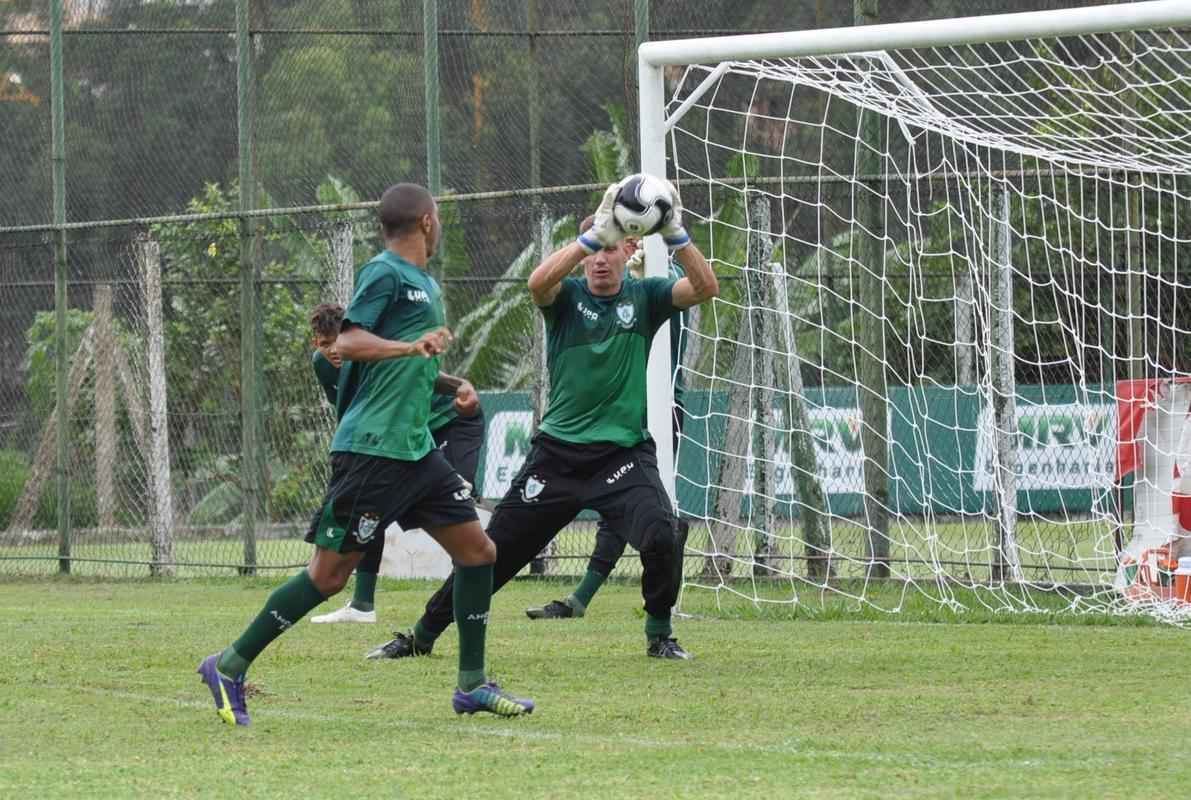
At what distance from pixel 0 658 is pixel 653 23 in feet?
28.9

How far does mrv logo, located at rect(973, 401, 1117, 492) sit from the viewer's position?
1270 centimetres

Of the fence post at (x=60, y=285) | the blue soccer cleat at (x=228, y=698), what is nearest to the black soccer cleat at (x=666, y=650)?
the blue soccer cleat at (x=228, y=698)

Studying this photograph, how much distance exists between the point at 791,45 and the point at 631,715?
185 inches

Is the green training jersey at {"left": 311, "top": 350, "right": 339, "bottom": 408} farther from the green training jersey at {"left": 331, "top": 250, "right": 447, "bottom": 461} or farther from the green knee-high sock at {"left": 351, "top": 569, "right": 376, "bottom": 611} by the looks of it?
the green training jersey at {"left": 331, "top": 250, "right": 447, "bottom": 461}

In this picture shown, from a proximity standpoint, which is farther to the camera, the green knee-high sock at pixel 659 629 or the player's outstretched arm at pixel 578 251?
the green knee-high sock at pixel 659 629

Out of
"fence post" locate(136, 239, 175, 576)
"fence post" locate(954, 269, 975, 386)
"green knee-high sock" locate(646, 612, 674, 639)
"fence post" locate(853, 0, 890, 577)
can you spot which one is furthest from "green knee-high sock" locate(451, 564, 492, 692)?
"fence post" locate(136, 239, 175, 576)

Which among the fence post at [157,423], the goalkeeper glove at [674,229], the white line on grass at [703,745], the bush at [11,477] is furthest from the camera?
the bush at [11,477]

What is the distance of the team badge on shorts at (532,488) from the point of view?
874 cm

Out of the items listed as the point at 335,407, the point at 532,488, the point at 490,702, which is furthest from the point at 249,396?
the point at 490,702

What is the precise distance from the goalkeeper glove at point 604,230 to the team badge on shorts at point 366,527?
73.4 inches

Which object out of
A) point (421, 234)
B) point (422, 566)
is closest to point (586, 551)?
point (422, 566)

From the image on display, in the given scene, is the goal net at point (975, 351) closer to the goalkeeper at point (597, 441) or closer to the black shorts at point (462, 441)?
the black shorts at point (462, 441)

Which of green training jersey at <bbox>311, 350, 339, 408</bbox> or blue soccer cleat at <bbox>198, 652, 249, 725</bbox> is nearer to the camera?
blue soccer cleat at <bbox>198, 652, 249, 725</bbox>

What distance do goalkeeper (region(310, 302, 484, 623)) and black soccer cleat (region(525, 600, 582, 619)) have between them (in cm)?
87
